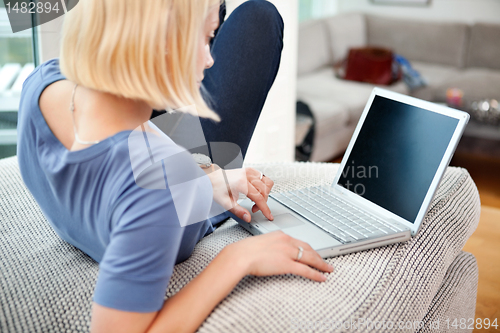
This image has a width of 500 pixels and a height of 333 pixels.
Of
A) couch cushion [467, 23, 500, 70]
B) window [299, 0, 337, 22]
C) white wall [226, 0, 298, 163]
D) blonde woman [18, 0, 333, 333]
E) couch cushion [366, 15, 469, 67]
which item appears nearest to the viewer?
blonde woman [18, 0, 333, 333]

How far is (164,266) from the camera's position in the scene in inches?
20.8

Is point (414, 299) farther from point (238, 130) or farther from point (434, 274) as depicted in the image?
point (238, 130)

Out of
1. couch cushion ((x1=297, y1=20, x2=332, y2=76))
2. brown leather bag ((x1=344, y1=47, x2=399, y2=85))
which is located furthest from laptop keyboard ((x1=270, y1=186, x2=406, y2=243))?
couch cushion ((x1=297, y1=20, x2=332, y2=76))

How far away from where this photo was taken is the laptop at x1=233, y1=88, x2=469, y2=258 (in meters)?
0.74

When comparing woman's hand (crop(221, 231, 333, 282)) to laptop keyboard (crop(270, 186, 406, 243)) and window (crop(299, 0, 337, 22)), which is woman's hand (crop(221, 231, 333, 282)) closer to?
laptop keyboard (crop(270, 186, 406, 243))

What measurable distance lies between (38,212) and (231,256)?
46 centimetres

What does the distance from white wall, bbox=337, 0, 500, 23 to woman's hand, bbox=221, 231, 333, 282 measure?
3.95 m

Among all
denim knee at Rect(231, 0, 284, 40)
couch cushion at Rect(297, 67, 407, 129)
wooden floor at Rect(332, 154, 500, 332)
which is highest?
denim knee at Rect(231, 0, 284, 40)

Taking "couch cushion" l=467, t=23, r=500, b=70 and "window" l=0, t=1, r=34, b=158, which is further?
"couch cushion" l=467, t=23, r=500, b=70

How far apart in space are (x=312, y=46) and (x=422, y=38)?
1.14 meters

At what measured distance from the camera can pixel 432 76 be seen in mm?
3619

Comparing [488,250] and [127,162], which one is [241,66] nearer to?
[127,162]

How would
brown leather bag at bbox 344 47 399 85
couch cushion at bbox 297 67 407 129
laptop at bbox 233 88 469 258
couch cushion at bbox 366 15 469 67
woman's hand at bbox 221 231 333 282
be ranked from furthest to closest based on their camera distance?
couch cushion at bbox 366 15 469 67
brown leather bag at bbox 344 47 399 85
couch cushion at bbox 297 67 407 129
laptop at bbox 233 88 469 258
woman's hand at bbox 221 231 333 282

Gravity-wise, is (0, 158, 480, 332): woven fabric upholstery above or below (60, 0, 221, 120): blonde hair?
below
